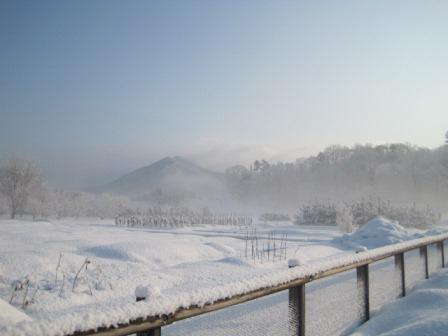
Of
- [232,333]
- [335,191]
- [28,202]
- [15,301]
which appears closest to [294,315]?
[232,333]

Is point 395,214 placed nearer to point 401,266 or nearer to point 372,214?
point 372,214

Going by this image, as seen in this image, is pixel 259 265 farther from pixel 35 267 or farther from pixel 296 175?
pixel 296 175

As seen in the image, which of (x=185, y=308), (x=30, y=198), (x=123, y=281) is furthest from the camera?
(x=30, y=198)

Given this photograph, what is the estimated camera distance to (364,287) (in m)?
4.91

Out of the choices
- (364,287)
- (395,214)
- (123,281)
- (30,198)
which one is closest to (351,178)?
(395,214)

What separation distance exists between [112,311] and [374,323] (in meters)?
3.97

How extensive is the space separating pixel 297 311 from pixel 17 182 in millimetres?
60913

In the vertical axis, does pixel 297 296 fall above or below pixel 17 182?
below

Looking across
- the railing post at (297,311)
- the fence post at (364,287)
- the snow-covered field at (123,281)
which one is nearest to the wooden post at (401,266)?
the snow-covered field at (123,281)

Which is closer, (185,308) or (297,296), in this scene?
(185,308)

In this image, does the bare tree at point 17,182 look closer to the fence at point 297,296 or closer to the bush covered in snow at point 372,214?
the bush covered in snow at point 372,214

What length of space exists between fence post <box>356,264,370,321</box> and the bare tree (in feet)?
196

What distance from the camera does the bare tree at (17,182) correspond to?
55.0 m

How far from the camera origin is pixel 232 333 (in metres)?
4.39
